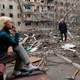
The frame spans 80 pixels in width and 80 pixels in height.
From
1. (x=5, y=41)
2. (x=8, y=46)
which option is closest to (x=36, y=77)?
(x=8, y=46)

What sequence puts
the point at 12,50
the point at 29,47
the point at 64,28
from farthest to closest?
the point at 64,28 < the point at 29,47 < the point at 12,50

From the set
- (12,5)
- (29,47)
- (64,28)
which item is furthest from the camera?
(12,5)

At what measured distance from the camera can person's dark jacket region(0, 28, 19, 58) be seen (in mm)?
5672

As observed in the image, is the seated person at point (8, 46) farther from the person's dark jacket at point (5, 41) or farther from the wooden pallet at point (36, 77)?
the wooden pallet at point (36, 77)

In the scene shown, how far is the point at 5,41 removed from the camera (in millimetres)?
5707

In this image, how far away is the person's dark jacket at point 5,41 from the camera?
567cm

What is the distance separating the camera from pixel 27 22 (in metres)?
75.2

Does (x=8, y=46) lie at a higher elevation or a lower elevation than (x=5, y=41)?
lower

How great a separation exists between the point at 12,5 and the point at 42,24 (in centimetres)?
1104

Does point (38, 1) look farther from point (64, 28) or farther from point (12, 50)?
point (12, 50)

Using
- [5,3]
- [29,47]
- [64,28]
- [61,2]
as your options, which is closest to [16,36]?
[29,47]

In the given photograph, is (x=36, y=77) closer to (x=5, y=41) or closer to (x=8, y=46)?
(x=8, y=46)

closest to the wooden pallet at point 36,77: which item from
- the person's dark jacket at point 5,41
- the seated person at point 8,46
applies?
the seated person at point 8,46

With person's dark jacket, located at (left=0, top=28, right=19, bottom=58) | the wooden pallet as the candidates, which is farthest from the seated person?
the wooden pallet
